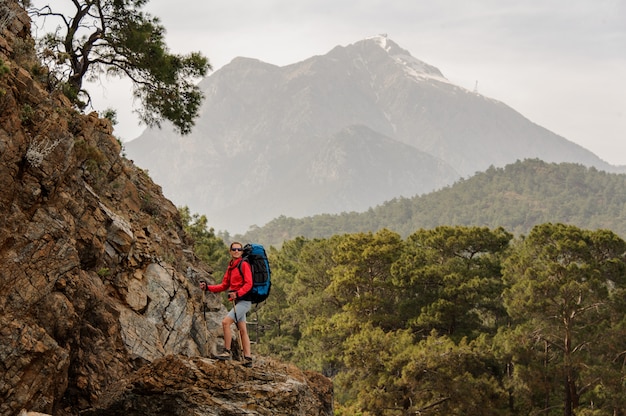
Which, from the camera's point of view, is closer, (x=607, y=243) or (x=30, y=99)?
(x=30, y=99)

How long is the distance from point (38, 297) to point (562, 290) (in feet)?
84.6

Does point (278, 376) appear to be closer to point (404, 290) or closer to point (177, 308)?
point (177, 308)

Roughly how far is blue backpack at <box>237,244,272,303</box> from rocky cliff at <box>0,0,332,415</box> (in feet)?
3.59

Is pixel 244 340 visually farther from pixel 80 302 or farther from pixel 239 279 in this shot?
pixel 80 302

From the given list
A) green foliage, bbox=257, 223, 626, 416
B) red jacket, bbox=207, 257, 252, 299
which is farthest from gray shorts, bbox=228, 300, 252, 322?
green foliage, bbox=257, 223, 626, 416

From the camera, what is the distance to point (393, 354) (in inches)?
1187

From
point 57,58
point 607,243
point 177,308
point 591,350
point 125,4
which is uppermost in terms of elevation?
point 125,4

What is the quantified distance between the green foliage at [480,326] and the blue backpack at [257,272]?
66.6 ft

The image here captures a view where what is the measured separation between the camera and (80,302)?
9250 mm

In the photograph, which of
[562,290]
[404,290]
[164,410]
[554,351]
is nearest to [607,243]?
[562,290]

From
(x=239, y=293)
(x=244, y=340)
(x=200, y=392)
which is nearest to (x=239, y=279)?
(x=239, y=293)

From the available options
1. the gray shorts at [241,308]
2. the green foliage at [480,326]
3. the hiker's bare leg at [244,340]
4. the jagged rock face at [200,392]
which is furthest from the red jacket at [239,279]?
the green foliage at [480,326]

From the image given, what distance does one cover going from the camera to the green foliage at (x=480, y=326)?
28.9m

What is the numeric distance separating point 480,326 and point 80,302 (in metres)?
29.2
